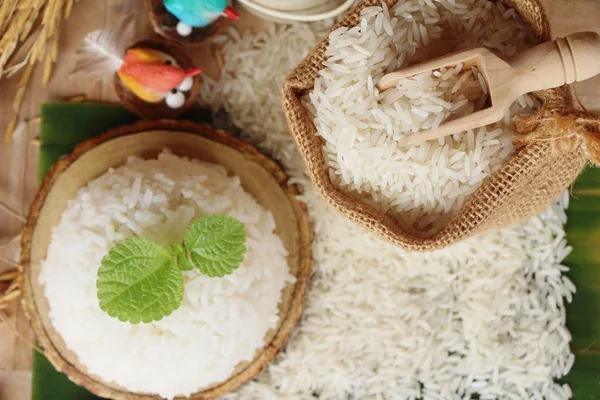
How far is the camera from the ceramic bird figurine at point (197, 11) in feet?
6.18

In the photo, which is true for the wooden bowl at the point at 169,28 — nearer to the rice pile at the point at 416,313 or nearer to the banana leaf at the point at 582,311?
the rice pile at the point at 416,313

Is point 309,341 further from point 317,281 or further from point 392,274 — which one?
point 392,274

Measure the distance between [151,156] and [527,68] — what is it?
3.69ft

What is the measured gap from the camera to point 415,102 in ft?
4.86

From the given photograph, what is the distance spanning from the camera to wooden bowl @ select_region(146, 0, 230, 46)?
203 centimetres

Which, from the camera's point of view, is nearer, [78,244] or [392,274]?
[78,244]

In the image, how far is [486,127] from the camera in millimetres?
1507

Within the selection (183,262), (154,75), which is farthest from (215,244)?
(154,75)

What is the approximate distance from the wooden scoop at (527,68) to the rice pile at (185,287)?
2.34 feet

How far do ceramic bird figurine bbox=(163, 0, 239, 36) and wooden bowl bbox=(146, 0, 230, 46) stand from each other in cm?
3

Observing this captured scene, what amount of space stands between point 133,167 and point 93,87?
1.31 feet

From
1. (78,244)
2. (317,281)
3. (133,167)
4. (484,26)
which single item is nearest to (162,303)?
(78,244)

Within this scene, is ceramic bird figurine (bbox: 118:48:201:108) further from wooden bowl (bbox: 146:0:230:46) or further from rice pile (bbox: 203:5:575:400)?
rice pile (bbox: 203:5:575:400)

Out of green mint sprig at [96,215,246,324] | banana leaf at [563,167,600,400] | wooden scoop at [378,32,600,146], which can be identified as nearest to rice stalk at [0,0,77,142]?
green mint sprig at [96,215,246,324]
